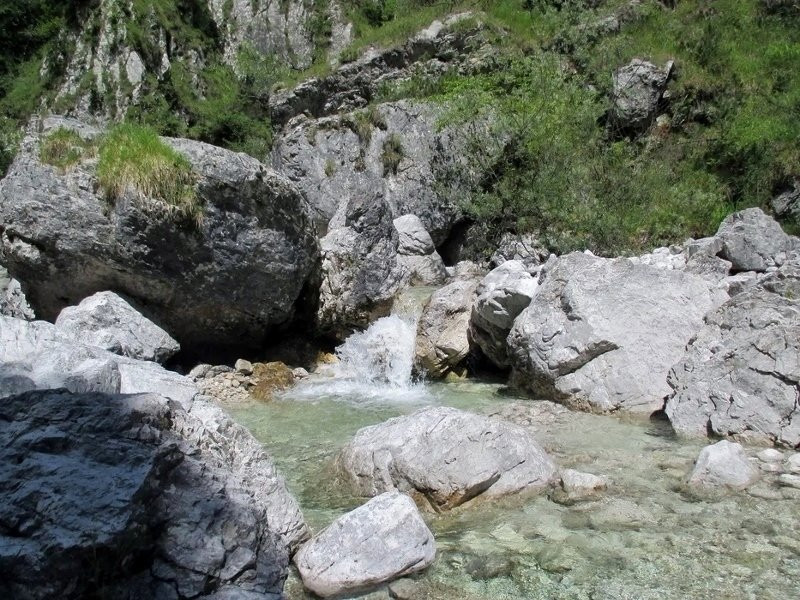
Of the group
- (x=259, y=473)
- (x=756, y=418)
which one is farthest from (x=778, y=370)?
(x=259, y=473)

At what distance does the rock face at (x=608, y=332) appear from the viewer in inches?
285

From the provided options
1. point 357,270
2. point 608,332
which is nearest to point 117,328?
point 357,270

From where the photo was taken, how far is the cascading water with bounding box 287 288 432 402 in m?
9.16

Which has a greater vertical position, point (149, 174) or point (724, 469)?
point (149, 174)

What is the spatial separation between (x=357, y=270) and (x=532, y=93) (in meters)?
6.79

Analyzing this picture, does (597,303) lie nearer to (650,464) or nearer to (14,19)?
(650,464)

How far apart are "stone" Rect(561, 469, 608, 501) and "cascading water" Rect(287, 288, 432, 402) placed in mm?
3735

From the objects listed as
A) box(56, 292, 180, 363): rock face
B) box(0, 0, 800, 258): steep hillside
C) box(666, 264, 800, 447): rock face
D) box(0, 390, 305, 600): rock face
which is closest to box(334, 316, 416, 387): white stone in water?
box(56, 292, 180, 363): rock face

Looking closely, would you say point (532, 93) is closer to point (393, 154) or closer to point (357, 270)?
point (393, 154)

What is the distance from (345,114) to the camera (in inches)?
728

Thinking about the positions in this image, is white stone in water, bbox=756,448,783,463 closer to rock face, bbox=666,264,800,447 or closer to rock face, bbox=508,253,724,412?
rock face, bbox=666,264,800,447

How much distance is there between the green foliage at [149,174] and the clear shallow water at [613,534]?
149 inches

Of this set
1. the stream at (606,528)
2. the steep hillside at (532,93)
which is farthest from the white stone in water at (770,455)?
the steep hillside at (532,93)

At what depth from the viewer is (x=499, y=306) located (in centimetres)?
883
